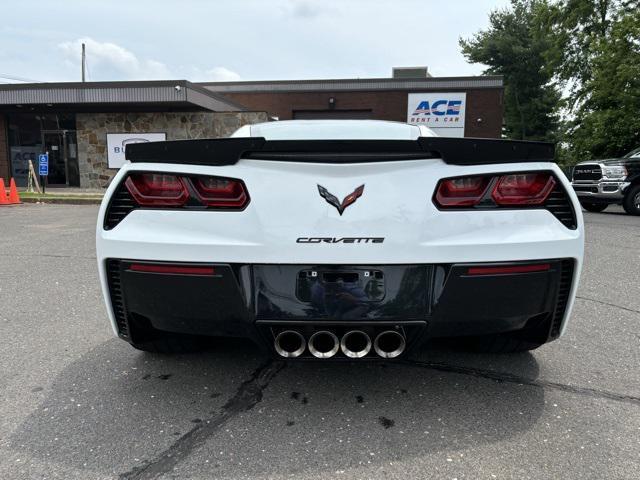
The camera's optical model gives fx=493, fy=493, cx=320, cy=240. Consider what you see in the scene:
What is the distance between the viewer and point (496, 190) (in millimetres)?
2068

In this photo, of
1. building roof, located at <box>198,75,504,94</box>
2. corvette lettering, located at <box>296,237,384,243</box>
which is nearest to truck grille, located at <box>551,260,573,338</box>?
corvette lettering, located at <box>296,237,384,243</box>

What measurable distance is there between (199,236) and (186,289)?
231 mm

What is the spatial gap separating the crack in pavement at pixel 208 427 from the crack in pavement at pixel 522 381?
2.77ft

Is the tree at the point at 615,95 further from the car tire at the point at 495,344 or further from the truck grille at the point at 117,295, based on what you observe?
the truck grille at the point at 117,295

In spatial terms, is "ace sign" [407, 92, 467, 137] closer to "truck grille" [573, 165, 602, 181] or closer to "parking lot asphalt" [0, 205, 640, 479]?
"truck grille" [573, 165, 602, 181]

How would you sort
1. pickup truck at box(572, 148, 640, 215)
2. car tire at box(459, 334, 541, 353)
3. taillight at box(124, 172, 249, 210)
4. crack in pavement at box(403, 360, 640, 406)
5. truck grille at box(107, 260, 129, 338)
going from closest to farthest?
taillight at box(124, 172, 249, 210), truck grille at box(107, 260, 129, 338), crack in pavement at box(403, 360, 640, 406), car tire at box(459, 334, 541, 353), pickup truck at box(572, 148, 640, 215)

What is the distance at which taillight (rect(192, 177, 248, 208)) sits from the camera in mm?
2057

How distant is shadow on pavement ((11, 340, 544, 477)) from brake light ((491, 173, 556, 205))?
3.24 feet

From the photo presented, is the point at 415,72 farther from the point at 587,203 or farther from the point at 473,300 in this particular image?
the point at 473,300

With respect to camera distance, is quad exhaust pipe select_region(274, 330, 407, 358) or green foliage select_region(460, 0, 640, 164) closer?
quad exhaust pipe select_region(274, 330, 407, 358)

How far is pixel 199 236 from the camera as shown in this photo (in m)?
2.04

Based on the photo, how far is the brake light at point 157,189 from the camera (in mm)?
2105

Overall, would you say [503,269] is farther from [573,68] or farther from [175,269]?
[573,68]

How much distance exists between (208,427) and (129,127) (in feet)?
59.9
